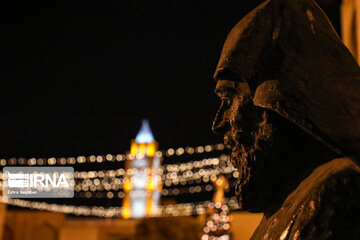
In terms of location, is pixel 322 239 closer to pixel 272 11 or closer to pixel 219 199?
pixel 272 11

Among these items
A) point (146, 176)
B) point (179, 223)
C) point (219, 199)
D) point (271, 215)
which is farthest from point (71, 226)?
point (271, 215)

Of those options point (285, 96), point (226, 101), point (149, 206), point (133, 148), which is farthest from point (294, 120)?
point (149, 206)

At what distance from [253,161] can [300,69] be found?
→ 0.31 metres

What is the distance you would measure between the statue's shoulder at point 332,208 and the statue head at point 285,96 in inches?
2.5

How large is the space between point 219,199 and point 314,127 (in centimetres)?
1864

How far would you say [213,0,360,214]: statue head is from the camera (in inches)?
45.5

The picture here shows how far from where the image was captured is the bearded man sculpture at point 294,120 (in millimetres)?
1093

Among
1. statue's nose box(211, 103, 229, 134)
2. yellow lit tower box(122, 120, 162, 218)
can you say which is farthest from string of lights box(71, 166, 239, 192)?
yellow lit tower box(122, 120, 162, 218)

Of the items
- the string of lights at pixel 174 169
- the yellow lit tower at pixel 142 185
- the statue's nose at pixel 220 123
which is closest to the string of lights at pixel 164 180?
the string of lights at pixel 174 169

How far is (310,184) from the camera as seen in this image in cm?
119

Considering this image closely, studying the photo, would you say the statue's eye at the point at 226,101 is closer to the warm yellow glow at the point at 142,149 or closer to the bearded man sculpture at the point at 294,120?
the bearded man sculpture at the point at 294,120

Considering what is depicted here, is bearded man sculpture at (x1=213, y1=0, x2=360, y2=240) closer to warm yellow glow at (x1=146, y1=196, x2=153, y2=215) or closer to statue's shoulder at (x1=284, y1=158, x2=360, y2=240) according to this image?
statue's shoulder at (x1=284, y1=158, x2=360, y2=240)

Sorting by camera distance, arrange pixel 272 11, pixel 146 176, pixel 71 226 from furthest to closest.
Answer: pixel 146 176, pixel 71 226, pixel 272 11

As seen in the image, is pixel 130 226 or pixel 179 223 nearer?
pixel 179 223
